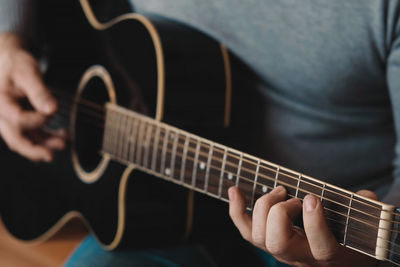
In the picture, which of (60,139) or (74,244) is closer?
(60,139)

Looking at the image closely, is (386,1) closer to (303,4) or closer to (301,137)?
(303,4)

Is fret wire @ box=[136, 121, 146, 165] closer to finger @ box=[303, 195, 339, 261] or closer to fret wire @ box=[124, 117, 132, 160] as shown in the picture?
fret wire @ box=[124, 117, 132, 160]

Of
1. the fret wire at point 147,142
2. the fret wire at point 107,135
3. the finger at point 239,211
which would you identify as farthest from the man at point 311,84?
the fret wire at point 147,142

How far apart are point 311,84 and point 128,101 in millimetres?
325

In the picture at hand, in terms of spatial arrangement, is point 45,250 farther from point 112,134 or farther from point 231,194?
Answer: point 231,194

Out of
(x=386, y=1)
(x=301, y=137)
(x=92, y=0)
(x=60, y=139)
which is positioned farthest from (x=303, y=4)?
(x=60, y=139)

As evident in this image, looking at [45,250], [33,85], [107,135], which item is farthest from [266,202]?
[45,250]

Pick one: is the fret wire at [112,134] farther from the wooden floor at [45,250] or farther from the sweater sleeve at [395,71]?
the sweater sleeve at [395,71]

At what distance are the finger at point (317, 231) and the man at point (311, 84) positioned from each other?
0.18 feet

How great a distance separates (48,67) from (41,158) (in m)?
0.22

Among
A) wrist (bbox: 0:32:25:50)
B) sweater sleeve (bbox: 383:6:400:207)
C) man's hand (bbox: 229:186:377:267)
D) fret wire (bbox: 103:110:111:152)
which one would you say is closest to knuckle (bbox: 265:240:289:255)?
man's hand (bbox: 229:186:377:267)

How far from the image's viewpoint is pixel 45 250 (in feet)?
3.58

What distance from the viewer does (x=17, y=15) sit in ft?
3.44

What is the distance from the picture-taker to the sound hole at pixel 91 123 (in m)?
0.90
